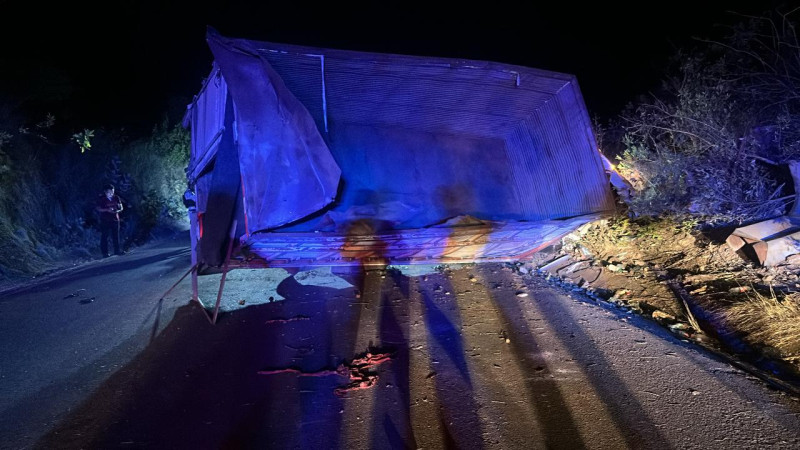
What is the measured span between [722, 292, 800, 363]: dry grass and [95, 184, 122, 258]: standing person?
9474 millimetres

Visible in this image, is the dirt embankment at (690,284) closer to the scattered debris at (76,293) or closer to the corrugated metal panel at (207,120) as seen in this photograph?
the corrugated metal panel at (207,120)

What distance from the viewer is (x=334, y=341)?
13.2 feet

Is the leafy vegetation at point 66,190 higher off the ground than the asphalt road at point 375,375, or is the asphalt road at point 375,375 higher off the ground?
the leafy vegetation at point 66,190

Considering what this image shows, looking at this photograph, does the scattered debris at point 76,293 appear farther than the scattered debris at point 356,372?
Yes

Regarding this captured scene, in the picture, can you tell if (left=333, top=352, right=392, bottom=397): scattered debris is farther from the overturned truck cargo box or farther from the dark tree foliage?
the dark tree foliage

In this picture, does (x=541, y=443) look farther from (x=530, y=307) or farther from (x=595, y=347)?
(x=530, y=307)

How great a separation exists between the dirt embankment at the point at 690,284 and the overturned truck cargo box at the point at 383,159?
1232mm

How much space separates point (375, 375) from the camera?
11.1ft

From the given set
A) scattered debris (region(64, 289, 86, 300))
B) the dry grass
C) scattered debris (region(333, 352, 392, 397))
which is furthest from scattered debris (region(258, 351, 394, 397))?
scattered debris (region(64, 289, 86, 300))

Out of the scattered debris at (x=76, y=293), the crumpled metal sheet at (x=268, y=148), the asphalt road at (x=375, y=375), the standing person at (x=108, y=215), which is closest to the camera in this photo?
the asphalt road at (x=375, y=375)

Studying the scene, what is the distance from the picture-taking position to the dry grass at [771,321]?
10.8ft

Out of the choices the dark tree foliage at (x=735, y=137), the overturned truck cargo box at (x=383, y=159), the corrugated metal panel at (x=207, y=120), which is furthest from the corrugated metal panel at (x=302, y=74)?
the dark tree foliage at (x=735, y=137)

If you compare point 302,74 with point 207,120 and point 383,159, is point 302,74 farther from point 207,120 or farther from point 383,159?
point 207,120

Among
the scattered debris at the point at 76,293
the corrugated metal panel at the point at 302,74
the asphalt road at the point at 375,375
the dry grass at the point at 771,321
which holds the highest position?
the corrugated metal panel at the point at 302,74
